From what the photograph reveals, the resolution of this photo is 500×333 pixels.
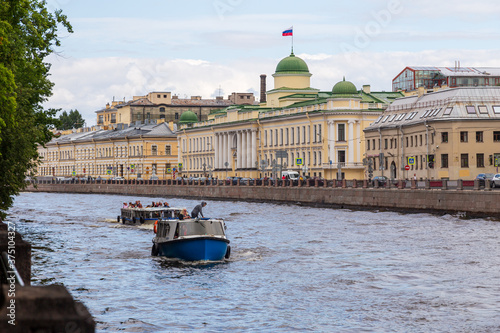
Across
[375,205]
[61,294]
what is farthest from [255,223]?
[61,294]

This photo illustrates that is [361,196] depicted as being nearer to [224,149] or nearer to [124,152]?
[224,149]

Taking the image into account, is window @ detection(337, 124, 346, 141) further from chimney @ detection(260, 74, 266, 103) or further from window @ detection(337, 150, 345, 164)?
chimney @ detection(260, 74, 266, 103)

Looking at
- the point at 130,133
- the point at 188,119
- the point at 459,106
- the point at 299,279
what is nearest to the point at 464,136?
the point at 459,106

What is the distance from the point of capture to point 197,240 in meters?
32.0

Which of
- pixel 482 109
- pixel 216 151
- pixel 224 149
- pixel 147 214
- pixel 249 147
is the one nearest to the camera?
pixel 147 214

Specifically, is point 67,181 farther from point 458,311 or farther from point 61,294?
point 61,294

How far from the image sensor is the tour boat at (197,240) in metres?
32.0

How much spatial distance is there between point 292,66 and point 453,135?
52.0 m

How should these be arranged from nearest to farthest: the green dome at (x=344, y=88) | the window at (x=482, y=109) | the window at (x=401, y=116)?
the window at (x=482, y=109) → the window at (x=401, y=116) → the green dome at (x=344, y=88)

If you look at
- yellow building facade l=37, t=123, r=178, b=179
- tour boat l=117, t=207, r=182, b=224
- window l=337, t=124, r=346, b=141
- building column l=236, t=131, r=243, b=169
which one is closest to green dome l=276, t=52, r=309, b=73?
building column l=236, t=131, r=243, b=169

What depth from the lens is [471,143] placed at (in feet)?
246

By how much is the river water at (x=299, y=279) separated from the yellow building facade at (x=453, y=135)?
28.3 m

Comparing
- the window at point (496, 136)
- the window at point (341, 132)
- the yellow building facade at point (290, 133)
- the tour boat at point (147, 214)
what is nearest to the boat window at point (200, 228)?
the tour boat at point (147, 214)

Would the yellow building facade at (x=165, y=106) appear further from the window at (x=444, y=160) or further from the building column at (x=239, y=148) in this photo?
the window at (x=444, y=160)
